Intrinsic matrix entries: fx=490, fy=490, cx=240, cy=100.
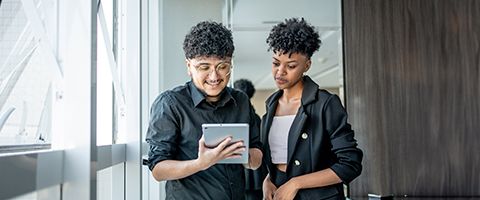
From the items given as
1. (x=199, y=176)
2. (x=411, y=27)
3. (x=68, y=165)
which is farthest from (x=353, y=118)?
(x=68, y=165)

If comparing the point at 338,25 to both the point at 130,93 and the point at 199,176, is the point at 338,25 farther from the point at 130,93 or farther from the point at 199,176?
the point at 199,176

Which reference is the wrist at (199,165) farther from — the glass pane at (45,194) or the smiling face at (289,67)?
the smiling face at (289,67)

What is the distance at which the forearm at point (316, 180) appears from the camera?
1631mm

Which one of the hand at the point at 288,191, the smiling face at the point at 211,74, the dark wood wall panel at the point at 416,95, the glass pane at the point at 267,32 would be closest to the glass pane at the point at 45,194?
the smiling face at the point at 211,74

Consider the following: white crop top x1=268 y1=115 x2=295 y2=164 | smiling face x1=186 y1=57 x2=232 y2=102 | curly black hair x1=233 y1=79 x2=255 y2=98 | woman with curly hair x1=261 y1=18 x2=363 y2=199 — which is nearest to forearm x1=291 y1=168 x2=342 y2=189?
woman with curly hair x1=261 y1=18 x2=363 y2=199

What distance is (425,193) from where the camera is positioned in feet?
9.95

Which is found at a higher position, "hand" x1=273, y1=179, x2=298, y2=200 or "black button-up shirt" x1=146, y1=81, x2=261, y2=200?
"black button-up shirt" x1=146, y1=81, x2=261, y2=200

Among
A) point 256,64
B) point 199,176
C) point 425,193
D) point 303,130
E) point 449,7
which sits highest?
point 449,7

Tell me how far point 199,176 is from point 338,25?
2191mm

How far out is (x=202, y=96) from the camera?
5.15 feet

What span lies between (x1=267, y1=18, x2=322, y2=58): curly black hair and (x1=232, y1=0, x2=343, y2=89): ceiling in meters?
1.67

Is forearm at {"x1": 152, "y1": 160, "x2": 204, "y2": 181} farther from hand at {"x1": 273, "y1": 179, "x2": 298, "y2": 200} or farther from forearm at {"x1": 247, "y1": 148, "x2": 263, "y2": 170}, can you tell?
hand at {"x1": 273, "y1": 179, "x2": 298, "y2": 200}

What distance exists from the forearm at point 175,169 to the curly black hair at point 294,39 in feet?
1.84

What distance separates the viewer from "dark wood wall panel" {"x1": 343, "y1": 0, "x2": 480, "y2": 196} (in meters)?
3.05
